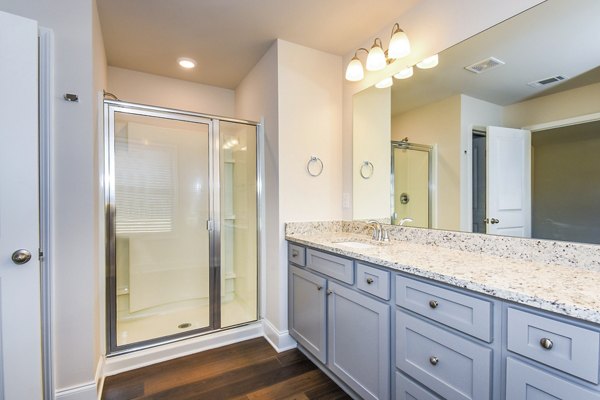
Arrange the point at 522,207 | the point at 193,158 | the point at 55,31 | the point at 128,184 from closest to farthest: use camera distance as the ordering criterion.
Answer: the point at 522,207 → the point at 55,31 → the point at 128,184 → the point at 193,158

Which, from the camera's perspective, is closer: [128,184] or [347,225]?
[128,184]

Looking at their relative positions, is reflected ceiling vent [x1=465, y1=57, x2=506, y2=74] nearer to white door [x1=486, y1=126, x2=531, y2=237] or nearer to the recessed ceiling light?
white door [x1=486, y1=126, x2=531, y2=237]

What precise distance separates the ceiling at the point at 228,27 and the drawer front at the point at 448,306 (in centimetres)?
173

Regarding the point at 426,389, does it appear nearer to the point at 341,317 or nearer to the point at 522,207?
the point at 341,317

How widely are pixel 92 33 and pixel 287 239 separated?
1.79 m

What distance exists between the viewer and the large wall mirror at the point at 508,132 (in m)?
1.20

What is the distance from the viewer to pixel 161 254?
2.46 metres

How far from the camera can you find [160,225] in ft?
7.69

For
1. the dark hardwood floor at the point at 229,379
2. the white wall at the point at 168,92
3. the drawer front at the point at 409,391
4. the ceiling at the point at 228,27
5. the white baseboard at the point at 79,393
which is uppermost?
the ceiling at the point at 228,27

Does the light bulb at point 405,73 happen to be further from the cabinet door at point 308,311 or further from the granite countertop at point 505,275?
the cabinet door at point 308,311

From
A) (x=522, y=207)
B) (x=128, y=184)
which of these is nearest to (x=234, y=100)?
(x=128, y=184)

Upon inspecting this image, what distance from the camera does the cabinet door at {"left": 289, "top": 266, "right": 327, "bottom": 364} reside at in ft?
5.90

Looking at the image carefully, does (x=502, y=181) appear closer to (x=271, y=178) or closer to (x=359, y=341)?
(x=359, y=341)

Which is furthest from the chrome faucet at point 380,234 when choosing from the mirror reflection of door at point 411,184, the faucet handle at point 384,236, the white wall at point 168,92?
the white wall at point 168,92
